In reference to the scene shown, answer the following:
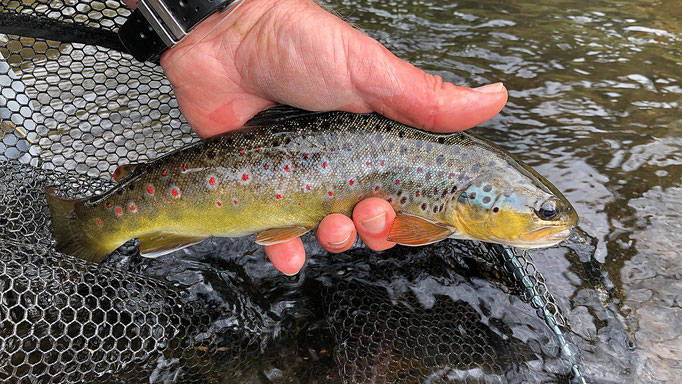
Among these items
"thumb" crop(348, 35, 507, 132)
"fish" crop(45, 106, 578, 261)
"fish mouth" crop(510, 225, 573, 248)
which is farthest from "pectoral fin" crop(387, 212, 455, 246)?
"thumb" crop(348, 35, 507, 132)

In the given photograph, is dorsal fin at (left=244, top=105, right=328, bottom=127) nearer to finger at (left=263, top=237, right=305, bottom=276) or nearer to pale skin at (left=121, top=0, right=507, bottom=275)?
pale skin at (left=121, top=0, right=507, bottom=275)

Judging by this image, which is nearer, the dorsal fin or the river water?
the dorsal fin

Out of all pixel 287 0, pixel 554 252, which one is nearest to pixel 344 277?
pixel 554 252

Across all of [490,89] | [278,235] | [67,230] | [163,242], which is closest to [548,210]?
[490,89]

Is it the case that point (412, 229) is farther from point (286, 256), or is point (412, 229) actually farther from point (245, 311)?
point (245, 311)

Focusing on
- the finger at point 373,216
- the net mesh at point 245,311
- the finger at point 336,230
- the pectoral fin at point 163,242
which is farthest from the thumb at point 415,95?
the pectoral fin at point 163,242

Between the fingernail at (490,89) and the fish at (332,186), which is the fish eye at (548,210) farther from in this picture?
the fingernail at (490,89)

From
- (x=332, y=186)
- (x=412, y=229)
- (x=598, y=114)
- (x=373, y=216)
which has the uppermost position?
(x=332, y=186)
